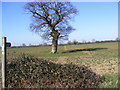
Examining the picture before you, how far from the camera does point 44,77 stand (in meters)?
6.52

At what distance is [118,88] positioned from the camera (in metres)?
5.92

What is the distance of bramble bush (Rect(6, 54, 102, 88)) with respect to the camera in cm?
612

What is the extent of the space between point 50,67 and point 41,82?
54.1 inches

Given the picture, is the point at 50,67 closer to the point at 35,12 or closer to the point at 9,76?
the point at 9,76

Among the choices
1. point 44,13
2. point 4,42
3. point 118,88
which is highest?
point 44,13

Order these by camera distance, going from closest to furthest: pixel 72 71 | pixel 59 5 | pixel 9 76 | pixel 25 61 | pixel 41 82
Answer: pixel 41 82, pixel 9 76, pixel 72 71, pixel 25 61, pixel 59 5

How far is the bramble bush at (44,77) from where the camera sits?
Answer: 6116 mm

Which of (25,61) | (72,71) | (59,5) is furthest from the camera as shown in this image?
(59,5)

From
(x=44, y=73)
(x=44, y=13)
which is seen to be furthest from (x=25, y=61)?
(x=44, y=13)

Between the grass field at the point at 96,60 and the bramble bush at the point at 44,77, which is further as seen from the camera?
the grass field at the point at 96,60

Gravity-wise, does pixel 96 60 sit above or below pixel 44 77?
below

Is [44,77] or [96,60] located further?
[96,60]

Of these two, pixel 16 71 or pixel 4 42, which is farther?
pixel 16 71

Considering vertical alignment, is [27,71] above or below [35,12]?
below
